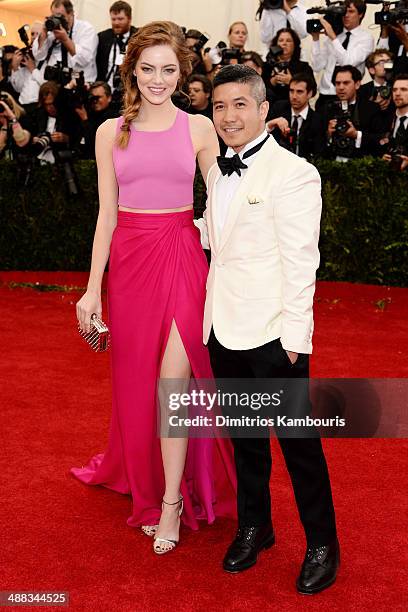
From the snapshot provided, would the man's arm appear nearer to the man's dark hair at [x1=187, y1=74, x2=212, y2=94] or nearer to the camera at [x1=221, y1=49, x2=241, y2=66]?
the man's dark hair at [x1=187, y1=74, x2=212, y2=94]

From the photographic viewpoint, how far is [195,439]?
10.2ft

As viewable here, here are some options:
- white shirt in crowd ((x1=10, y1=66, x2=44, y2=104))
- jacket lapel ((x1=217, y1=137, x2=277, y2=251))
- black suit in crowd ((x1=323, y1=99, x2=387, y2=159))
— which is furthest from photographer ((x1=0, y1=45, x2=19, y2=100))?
jacket lapel ((x1=217, y1=137, x2=277, y2=251))

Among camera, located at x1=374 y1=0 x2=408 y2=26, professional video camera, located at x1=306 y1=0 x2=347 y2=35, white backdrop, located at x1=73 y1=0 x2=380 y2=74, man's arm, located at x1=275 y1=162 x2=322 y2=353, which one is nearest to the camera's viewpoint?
man's arm, located at x1=275 y1=162 x2=322 y2=353

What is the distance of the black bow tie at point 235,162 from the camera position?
247cm

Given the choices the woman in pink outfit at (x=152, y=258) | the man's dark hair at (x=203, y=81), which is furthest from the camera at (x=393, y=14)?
the woman in pink outfit at (x=152, y=258)

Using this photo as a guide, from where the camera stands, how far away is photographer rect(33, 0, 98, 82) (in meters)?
8.59

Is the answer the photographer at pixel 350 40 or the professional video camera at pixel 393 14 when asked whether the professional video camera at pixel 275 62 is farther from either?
the professional video camera at pixel 393 14

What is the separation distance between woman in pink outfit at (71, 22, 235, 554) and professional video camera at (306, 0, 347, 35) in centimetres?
530

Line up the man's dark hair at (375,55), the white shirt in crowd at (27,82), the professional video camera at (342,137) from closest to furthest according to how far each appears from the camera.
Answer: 1. the professional video camera at (342,137)
2. the man's dark hair at (375,55)
3. the white shirt in crowd at (27,82)

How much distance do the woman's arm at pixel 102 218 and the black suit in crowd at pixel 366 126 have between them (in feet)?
15.0

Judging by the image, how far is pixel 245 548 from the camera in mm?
2711

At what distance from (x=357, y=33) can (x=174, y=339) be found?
233 inches

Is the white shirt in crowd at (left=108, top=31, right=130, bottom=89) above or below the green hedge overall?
above

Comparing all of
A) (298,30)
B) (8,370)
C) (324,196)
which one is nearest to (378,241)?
(324,196)
